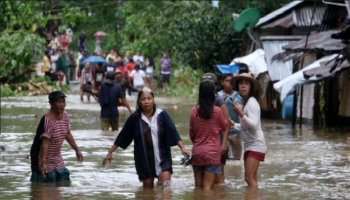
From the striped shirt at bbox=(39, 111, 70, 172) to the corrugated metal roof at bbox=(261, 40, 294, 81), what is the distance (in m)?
13.1

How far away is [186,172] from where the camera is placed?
11.9 meters

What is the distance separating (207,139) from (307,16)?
49.5ft

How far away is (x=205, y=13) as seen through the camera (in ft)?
108

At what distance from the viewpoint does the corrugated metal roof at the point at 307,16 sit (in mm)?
23406

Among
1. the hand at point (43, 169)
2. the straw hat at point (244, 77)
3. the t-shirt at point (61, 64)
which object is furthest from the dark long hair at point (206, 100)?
the t-shirt at point (61, 64)

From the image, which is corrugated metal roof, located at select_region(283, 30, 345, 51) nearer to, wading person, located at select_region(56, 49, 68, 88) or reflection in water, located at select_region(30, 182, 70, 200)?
reflection in water, located at select_region(30, 182, 70, 200)

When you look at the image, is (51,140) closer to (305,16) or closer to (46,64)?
(305,16)

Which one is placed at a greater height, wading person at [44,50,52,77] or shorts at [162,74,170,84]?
wading person at [44,50,52,77]

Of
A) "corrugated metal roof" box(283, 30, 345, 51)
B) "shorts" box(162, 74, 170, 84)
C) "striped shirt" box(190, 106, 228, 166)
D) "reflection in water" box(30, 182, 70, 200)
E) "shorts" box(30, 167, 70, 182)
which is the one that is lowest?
"reflection in water" box(30, 182, 70, 200)

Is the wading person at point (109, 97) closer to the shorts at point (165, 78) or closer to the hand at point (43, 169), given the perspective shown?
the hand at point (43, 169)

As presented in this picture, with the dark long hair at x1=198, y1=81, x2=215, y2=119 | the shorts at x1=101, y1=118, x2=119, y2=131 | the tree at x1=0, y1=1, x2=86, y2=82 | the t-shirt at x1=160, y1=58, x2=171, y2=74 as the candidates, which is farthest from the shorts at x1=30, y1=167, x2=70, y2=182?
the t-shirt at x1=160, y1=58, x2=171, y2=74

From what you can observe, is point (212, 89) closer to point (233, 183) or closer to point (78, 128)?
point (233, 183)

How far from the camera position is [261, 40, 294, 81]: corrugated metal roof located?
2262 cm

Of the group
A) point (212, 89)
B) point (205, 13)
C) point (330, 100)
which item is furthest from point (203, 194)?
point (205, 13)
